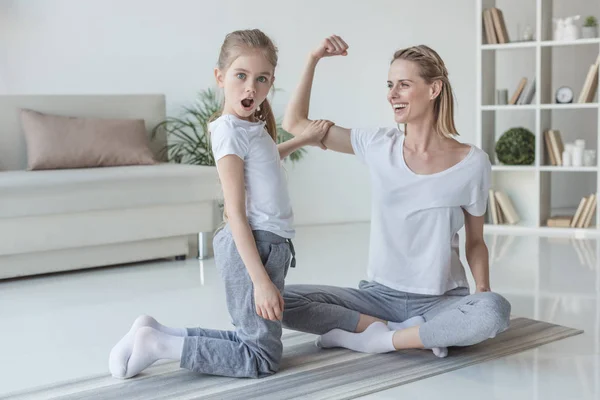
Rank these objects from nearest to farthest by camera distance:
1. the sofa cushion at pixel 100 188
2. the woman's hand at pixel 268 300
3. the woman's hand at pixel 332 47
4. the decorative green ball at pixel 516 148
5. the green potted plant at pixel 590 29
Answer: the woman's hand at pixel 268 300
the woman's hand at pixel 332 47
the sofa cushion at pixel 100 188
the green potted plant at pixel 590 29
the decorative green ball at pixel 516 148

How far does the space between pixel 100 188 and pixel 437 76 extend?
6.45 ft

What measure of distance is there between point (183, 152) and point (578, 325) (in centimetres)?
319

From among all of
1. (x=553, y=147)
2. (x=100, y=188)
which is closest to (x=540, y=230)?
(x=553, y=147)

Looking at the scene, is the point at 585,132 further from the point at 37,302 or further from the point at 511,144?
the point at 37,302

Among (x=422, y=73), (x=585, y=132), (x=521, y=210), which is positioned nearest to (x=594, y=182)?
(x=585, y=132)

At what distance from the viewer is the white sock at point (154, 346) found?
2.13 meters

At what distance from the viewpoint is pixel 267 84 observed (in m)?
2.17

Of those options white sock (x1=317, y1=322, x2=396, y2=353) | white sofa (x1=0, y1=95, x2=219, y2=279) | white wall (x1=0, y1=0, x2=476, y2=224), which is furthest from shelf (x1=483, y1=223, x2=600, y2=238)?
white sock (x1=317, y1=322, x2=396, y2=353)

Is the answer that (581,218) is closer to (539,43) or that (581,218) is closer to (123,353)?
(539,43)

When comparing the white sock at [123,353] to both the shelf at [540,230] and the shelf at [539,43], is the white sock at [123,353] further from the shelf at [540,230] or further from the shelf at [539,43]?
the shelf at [539,43]

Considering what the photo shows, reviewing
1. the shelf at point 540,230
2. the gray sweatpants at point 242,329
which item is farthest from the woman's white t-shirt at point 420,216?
the shelf at point 540,230

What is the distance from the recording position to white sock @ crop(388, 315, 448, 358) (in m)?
2.36

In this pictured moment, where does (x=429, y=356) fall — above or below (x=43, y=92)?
below

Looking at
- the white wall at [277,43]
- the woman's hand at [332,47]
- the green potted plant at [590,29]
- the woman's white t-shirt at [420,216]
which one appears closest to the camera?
the woman's hand at [332,47]
